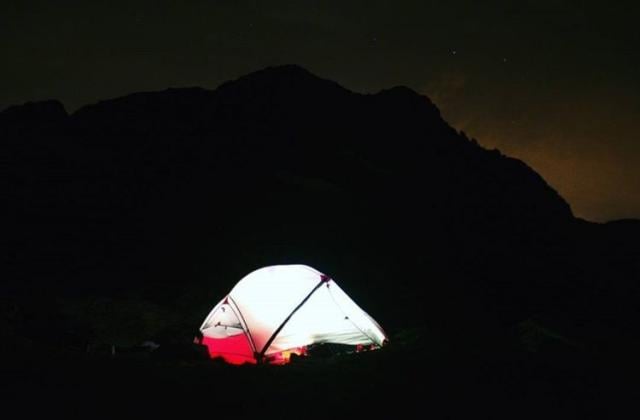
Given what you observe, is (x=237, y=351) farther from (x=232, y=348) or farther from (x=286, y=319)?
(x=286, y=319)

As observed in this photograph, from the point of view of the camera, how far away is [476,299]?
85.9ft

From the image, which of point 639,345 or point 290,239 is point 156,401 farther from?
point 290,239

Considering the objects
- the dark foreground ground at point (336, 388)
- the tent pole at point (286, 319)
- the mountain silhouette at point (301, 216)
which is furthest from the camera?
the mountain silhouette at point (301, 216)

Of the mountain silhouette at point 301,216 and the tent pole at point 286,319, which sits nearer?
the tent pole at point 286,319

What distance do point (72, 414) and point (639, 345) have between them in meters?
10.1

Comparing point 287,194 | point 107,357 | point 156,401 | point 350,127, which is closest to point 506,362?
point 156,401

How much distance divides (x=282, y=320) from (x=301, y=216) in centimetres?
1966

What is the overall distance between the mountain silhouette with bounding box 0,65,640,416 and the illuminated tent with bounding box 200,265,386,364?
121 cm

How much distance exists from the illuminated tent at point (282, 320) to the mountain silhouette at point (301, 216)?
47.8 inches

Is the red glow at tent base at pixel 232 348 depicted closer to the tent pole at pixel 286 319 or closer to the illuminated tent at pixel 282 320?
the illuminated tent at pixel 282 320

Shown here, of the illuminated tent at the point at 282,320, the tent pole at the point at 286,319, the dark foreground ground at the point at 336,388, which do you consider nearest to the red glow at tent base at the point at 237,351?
the illuminated tent at the point at 282,320

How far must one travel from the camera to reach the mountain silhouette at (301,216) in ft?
68.7

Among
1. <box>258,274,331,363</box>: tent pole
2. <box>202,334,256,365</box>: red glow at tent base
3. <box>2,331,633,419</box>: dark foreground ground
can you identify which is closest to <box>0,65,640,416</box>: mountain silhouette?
<box>202,334,256,365</box>: red glow at tent base

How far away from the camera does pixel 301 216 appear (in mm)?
28906
